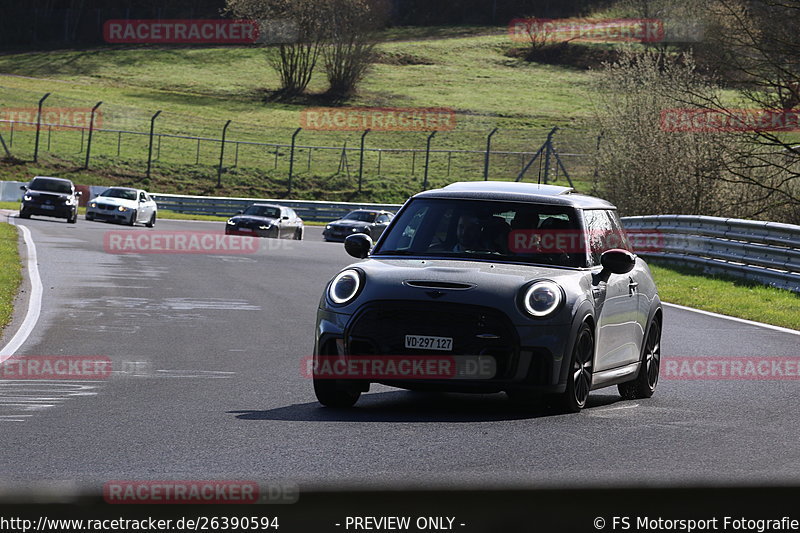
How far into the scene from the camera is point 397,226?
32.0 feet

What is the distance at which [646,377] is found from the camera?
10.4m

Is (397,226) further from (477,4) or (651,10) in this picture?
(477,4)

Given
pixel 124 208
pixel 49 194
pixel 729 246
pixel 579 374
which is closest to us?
pixel 579 374

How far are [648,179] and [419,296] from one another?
27440 mm

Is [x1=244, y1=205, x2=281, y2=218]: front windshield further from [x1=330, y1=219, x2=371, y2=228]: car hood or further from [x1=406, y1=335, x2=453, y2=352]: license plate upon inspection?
[x1=406, y1=335, x2=453, y2=352]: license plate

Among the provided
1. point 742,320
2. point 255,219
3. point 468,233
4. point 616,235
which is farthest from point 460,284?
point 255,219

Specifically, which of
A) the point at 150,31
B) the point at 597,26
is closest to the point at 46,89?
the point at 150,31

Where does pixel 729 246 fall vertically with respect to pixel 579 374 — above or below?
below

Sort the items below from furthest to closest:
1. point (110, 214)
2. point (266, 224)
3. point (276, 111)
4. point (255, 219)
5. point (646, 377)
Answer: point (276, 111) → point (110, 214) → point (255, 219) → point (266, 224) → point (646, 377)

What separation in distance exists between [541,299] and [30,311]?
9.47 meters

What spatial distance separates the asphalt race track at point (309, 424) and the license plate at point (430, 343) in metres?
0.47

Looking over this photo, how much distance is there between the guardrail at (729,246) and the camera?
22.2 meters

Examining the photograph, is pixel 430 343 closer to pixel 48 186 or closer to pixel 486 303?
pixel 486 303

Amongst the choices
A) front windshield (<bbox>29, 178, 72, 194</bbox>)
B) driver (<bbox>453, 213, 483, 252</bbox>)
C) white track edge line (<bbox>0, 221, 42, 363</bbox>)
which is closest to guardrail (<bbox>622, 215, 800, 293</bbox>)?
white track edge line (<bbox>0, 221, 42, 363</bbox>)
